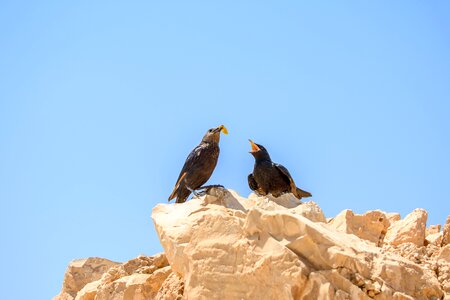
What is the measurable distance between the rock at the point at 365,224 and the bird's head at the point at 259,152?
2.73 metres

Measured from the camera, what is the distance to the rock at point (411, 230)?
9.17 metres

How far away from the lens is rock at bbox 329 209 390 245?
9.55m

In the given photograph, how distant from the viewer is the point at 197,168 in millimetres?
10422

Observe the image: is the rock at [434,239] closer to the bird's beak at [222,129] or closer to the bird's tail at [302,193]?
the bird's beak at [222,129]

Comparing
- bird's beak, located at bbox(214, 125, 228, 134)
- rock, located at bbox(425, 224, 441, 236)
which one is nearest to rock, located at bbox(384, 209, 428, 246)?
rock, located at bbox(425, 224, 441, 236)

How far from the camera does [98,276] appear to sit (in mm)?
10898

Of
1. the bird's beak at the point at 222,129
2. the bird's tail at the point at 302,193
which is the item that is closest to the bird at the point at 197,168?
the bird's beak at the point at 222,129

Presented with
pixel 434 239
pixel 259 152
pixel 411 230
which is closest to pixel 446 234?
pixel 434 239

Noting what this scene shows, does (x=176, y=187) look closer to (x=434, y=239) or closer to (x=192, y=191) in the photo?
(x=192, y=191)

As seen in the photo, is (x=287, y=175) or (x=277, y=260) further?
(x=287, y=175)

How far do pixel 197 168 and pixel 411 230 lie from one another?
2.92 meters

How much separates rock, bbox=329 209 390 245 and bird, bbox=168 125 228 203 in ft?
6.04

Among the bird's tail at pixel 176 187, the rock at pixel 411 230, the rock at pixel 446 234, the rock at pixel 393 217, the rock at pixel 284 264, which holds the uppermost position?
the bird's tail at pixel 176 187

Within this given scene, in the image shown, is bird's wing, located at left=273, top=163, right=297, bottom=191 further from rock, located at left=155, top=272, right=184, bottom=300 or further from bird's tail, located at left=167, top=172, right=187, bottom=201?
rock, located at left=155, top=272, right=184, bottom=300
